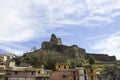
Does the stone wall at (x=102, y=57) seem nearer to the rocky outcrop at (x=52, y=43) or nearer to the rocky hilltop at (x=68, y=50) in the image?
the rocky hilltop at (x=68, y=50)

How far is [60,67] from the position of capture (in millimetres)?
84625

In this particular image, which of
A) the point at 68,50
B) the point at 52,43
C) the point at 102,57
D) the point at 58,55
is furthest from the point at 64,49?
the point at 102,57

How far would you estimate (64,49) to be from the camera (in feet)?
465

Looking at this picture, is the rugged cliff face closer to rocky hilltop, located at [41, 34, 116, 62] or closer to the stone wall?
rocky hilltop, located at [41, 34, 116, 62]

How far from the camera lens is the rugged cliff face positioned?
140750 mm

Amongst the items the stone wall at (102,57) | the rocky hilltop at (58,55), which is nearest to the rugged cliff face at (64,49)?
the rocky hilltop at (58,55)

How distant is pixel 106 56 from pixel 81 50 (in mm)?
15232

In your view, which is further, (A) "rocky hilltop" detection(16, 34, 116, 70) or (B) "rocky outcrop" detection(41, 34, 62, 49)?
(B) "rocky outcrop" detection(41, 34, 62, 49)

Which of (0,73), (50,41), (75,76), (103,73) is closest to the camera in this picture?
(75,76)

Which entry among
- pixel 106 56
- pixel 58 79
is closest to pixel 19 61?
pixel 58 79

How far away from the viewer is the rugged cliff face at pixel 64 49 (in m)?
141

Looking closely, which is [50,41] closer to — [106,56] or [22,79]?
[106,56]

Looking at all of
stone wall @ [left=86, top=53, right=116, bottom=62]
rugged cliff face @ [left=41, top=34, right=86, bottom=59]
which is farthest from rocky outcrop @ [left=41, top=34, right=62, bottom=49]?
stone wall @ [left=86, top=53, right=116, bottom=62]

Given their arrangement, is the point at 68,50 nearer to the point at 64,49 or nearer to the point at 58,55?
the point at 64,49
